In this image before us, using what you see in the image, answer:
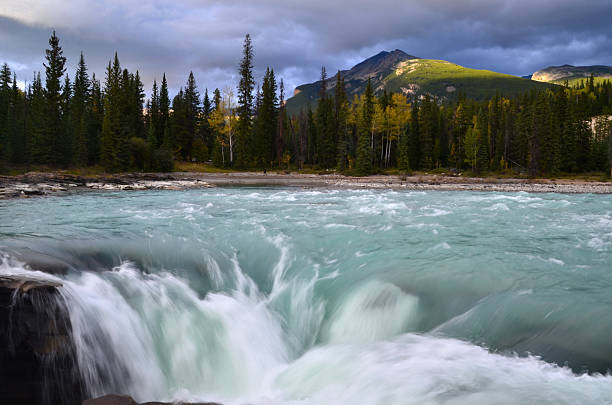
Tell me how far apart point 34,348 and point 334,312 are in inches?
188

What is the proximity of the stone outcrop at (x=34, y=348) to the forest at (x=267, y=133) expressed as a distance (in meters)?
46.1

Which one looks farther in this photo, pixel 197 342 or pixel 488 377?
pixel 197 342

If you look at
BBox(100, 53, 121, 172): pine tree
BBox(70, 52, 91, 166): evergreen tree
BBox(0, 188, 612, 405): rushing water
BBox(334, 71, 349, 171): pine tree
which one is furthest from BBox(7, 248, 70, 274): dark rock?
BBox(334, 71, 349, 171): pine tree

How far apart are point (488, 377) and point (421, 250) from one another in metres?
5.52

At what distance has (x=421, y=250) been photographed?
410 inches

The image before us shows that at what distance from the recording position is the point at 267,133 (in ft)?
218

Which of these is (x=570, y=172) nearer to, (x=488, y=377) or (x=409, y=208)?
(x=409, y=208)

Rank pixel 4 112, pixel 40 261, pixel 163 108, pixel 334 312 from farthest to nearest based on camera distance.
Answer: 1. pixel 163 108
2. pixel 4 112
3. pixel 334 312
4. pixel 40 261

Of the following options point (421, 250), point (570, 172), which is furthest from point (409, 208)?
point (570, 172)

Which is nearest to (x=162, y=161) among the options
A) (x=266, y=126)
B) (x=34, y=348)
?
(x=266, y=126)

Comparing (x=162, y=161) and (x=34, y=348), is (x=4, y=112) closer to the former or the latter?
(x=162, y=161)

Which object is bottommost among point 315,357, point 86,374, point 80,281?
point 315,357

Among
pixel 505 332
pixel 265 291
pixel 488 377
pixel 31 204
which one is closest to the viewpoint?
pixel 488 377

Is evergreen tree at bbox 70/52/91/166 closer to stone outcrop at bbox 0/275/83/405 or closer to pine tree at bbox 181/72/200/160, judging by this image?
pine tree at bbox 181/72/200/160
